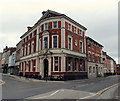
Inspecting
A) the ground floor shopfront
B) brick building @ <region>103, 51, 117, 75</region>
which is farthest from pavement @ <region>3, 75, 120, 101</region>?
brick building @ <region>103, 51, 117, 75</region>

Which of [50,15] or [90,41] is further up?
[50,15]

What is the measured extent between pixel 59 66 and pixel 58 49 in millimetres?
3515

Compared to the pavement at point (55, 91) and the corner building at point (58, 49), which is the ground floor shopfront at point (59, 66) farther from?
the pavement at point (55, 91)

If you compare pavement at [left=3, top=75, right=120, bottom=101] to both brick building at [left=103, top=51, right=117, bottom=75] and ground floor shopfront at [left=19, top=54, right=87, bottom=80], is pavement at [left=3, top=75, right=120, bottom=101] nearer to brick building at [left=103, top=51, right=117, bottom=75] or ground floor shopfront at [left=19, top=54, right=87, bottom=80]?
ground floor shopfront at [left=19, top=54, right=87, bottom=80]

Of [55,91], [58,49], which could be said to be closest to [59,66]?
[58,49]

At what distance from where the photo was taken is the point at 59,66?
975 inches

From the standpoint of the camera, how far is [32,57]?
31.8 metres

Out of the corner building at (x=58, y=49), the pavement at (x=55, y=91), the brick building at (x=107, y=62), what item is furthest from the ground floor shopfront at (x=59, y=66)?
the brick building at (x=107, y=62)

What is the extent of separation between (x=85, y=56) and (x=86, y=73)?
14.8 feet

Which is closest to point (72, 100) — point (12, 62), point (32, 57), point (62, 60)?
point (62, 60)

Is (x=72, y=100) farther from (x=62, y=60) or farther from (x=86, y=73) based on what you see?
(x=86, y=73)

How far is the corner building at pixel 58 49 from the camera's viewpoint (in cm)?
2511

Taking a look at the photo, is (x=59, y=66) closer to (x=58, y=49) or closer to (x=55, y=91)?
(x=58, y=49)

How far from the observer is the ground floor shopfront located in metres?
24.7
